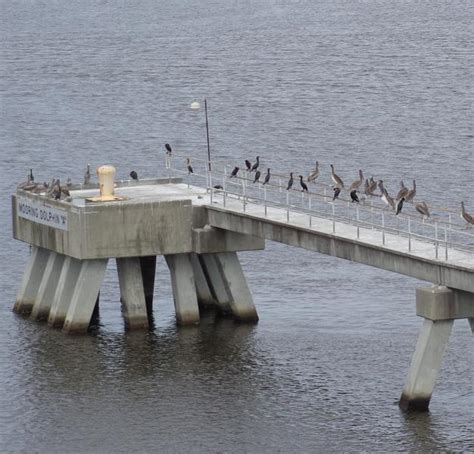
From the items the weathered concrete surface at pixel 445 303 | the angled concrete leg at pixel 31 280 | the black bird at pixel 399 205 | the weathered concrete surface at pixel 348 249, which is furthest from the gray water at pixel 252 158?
the black bird at pixel 399 205

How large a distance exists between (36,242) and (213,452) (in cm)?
1738

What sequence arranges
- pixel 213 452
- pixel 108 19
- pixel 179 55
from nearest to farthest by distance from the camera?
1. pixel 213 452
2. pixel 179 55
3. pixel 108 19

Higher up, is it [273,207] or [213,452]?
[273,207]

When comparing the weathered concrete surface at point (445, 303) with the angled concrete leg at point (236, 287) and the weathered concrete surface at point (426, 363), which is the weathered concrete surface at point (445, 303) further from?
the angled concrete leg at point (236, 287)

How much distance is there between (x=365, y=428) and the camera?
58188mm

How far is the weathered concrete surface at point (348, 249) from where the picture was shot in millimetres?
57906

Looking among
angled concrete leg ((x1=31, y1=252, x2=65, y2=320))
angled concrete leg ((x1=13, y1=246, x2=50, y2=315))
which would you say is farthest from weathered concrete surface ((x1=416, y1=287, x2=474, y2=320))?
angled concrete leg ((x1=13, y1=246, x2=50, y2=315))

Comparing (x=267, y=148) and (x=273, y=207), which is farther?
(x=267, y=148)

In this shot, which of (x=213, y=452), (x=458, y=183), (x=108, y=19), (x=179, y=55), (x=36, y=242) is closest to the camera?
(x=213, y=452)

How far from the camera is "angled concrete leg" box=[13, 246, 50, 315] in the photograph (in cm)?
7356

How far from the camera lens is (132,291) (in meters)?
70.4

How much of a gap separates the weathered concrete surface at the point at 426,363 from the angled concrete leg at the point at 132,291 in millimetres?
14120

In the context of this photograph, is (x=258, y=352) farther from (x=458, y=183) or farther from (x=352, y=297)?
(x=458, y=183)

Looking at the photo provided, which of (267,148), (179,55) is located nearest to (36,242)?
(267,148)
